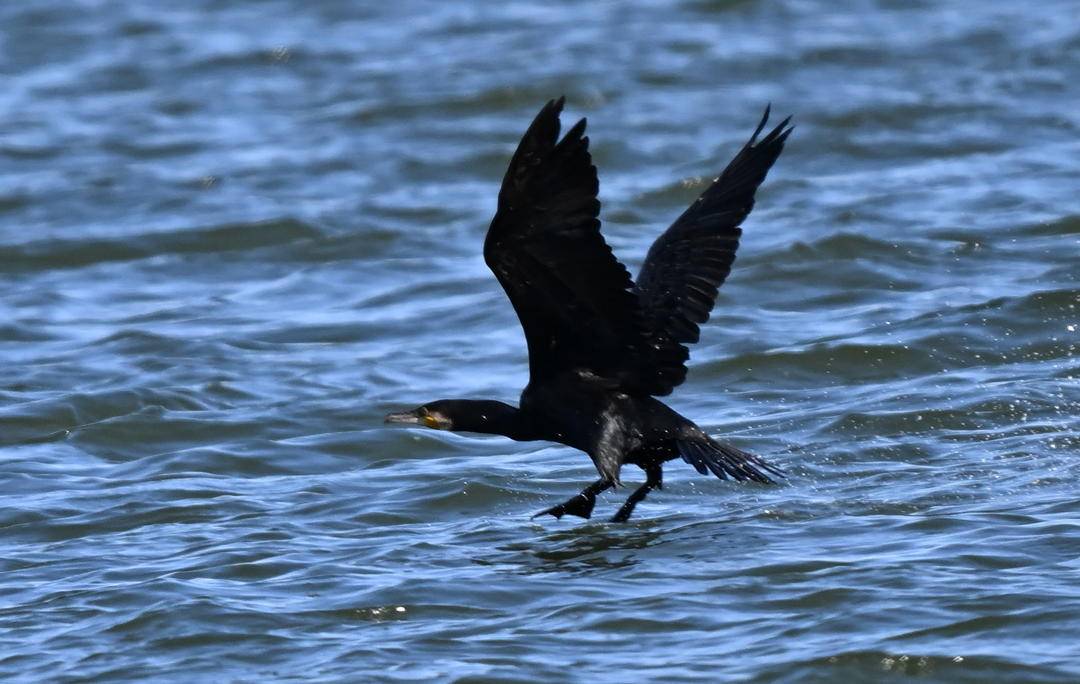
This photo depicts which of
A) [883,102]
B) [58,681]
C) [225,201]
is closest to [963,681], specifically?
[58,681]

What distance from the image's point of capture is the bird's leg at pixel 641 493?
7742 mm

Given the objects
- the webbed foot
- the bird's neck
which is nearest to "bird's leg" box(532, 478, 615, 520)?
the webbed foot

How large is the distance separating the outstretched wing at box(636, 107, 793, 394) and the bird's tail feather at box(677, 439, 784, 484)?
1.89 ft

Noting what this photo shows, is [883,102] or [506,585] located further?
[883,102]

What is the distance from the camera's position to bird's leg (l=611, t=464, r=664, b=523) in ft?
25.4

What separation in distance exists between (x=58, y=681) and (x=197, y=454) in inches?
120

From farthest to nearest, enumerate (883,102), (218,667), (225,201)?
(883,102), (225,201), (218,667)

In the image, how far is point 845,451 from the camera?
8477mm

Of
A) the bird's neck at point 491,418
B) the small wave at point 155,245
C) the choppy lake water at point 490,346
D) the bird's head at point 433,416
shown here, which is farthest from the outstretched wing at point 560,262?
the small wave at point 155,245

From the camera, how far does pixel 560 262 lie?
22.9 feet

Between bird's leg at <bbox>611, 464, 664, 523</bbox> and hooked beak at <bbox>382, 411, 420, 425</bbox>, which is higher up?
hooked beak at <bbox>382, 411, 420, 425</bbox>

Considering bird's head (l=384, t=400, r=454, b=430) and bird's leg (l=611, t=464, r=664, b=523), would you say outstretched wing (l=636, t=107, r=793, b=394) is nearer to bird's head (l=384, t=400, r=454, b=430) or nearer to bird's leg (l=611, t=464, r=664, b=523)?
bird's leg (l=611, t=464, r=664, b=523)

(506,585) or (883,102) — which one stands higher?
(883,102)

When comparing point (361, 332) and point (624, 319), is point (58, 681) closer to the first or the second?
point (624, 319)
